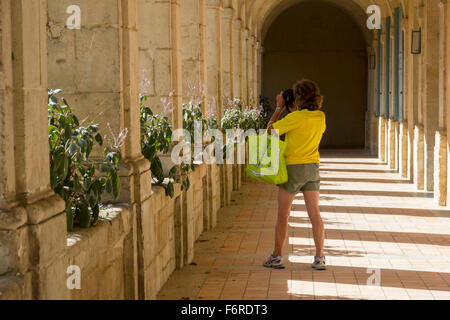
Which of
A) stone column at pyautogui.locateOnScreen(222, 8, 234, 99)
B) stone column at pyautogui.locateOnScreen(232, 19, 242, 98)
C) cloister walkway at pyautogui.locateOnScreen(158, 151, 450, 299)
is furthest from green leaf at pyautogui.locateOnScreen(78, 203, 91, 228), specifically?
stone column at pyautogui.locateOnScreen(232, 19, 242, 98)

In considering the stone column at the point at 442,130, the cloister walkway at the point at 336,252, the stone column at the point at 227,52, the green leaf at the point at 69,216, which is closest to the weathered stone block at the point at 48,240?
the green leaf at the point at 69,216

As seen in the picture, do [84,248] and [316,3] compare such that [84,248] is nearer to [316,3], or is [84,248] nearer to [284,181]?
[284,181]

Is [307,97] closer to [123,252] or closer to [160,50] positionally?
[160,50]

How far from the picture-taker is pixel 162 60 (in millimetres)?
6844

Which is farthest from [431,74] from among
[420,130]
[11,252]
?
[11,252]

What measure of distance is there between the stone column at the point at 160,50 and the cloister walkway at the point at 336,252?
5.09 feet

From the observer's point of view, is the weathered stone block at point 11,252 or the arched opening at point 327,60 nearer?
the weathered stone block at point 11,252

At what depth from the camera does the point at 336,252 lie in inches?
298

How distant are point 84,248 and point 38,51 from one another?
111cm

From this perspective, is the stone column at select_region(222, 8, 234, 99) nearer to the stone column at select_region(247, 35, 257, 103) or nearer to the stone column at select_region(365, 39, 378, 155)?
the stone column at select_region(247, 35, 257, 103)

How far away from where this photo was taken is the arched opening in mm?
26562

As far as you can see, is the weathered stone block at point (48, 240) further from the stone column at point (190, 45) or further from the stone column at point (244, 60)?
the stone column at point (244, 60)

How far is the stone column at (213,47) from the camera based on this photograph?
33.9 ft
